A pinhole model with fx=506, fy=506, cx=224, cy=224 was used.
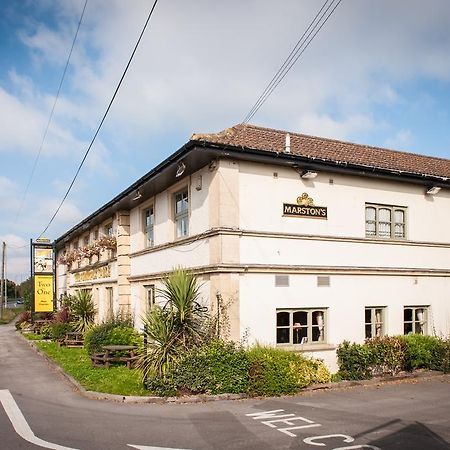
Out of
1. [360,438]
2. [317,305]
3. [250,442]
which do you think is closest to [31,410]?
[250,442]

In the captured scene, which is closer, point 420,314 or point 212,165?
point 212,165

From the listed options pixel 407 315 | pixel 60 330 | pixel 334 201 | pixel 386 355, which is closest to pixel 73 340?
pixel 60 330

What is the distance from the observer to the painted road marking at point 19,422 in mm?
7711

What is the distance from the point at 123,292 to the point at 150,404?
9762 mm

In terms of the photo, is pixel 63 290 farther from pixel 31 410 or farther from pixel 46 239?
pixel 31 410

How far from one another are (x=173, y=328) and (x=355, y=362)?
4.86m

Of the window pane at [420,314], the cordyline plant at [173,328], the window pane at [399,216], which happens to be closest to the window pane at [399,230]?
the window pane at [399,216]

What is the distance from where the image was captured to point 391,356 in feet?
44.2

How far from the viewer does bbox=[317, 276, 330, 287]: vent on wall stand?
13750 mm

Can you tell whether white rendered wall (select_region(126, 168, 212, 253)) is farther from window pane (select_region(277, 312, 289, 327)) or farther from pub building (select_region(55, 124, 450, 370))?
window pane (select_region(277, 312, 289, 327))

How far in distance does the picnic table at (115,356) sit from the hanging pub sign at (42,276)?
1671cm

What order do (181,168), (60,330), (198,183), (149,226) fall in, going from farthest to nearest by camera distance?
(60,330) < (149,226) < (198,183) < (181,168)

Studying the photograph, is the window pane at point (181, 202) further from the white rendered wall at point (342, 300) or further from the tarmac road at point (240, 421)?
the tarmac road at point (240, 421)

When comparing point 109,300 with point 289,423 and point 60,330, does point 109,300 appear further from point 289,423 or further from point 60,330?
point 289,423
